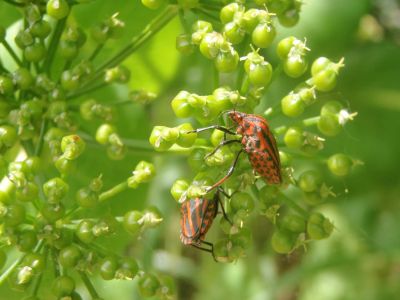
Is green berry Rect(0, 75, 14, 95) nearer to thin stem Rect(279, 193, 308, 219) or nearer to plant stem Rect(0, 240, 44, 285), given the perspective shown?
plant stem Rect(0, 240, 44, 285)

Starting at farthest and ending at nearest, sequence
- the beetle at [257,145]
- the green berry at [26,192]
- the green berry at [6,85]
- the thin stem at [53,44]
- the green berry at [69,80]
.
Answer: the thin stem at [53,44], the green berry at [69,80], the green berry at [6,85], the green berry at [26,192], the beetle at [257,145]

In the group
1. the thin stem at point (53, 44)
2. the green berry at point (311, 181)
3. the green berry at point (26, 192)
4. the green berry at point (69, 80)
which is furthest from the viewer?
the thin stem at point (53, 44)

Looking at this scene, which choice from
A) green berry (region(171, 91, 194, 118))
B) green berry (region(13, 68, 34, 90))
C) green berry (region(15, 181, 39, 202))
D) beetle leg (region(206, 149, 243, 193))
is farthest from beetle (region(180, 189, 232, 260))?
green berry (region(13, 68, 34, 90))

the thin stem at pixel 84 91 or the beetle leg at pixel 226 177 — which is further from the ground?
the thin stem at pixel 84 91

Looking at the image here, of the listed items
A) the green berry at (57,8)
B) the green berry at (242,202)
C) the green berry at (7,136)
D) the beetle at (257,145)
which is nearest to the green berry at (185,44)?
the beetle at (257,145)

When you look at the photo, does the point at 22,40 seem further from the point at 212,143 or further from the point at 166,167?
the point at 166,167

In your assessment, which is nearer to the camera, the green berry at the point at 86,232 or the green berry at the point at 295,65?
the green berry at the point at 86,232

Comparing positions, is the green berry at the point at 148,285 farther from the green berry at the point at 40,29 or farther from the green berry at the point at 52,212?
the green berry at the point at 40,29
